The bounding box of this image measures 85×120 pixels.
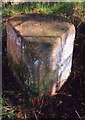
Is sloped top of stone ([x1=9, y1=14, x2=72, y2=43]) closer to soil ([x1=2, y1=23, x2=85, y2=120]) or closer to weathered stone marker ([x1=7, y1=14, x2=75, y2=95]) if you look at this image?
weathered stone marker ([x1=7, y1=14, x2=75, y2=95])

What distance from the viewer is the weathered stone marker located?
130 inches

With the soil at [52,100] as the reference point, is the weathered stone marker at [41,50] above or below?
above

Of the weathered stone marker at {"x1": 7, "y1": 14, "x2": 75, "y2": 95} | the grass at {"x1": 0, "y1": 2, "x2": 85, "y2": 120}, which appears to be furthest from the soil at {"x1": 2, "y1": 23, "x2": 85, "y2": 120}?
the grass at {"x1": 0, "y1": 2, "x2": 85, "y2": 120}

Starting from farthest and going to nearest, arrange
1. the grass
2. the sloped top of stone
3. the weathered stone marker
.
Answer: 1. the grass
2. the sloped top of stone
3. the weathered stone marker

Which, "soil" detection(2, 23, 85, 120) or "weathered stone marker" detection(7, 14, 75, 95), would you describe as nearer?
"weathered stone marker" detection(7, 14, 75, 95)

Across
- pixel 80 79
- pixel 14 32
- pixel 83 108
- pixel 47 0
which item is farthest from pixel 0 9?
pixel 83 108

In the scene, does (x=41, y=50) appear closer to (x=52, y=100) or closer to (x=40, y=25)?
(x=40, y=25)

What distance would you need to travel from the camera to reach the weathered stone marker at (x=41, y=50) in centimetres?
330

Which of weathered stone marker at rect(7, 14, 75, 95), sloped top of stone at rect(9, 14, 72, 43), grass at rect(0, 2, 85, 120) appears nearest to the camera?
weathered stone marker at rect(7, 14, 75, 95)

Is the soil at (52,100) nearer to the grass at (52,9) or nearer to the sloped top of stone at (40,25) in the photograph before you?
the sloped top of stone at (40,25)

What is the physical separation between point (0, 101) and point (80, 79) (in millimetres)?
863

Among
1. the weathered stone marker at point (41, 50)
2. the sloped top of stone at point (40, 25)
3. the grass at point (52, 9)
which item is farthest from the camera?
the grass at point (52, 9)

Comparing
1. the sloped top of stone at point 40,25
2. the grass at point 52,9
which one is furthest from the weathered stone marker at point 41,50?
the grass at point 52,9

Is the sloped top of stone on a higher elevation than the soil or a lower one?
higher
